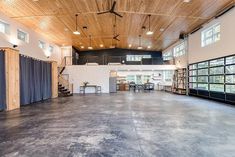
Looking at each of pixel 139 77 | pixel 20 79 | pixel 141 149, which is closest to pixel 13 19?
pixel 20 79

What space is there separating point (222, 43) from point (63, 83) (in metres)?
11.4

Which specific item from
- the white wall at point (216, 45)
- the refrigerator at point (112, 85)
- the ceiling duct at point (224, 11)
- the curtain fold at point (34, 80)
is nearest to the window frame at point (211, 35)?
the white wall at point (216, 45)

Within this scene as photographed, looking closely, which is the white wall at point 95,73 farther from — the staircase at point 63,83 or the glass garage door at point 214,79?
the glass garage door at point 214,79

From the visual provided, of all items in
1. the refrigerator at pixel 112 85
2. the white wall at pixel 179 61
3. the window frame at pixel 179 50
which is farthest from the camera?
the refrigerator at pixel 112 85

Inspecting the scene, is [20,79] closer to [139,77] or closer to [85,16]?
[85,16]

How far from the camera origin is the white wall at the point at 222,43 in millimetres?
7839

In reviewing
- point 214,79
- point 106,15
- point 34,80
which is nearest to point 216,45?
point 214,79

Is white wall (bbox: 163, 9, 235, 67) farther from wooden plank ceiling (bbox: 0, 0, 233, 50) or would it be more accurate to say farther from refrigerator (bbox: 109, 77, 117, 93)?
refrigerator (bbox: 109, 77, 117, 93)

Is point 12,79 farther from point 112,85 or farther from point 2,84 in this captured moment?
point 112,85

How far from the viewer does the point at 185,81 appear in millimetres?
12984

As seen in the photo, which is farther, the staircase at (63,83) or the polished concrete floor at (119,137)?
the staircase at (63,83)

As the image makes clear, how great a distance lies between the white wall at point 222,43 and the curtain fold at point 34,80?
9.53m

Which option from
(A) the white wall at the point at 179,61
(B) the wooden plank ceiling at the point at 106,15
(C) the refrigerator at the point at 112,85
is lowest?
(C) the refrigerator at the point at 112,85

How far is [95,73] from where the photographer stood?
52.7 ft
